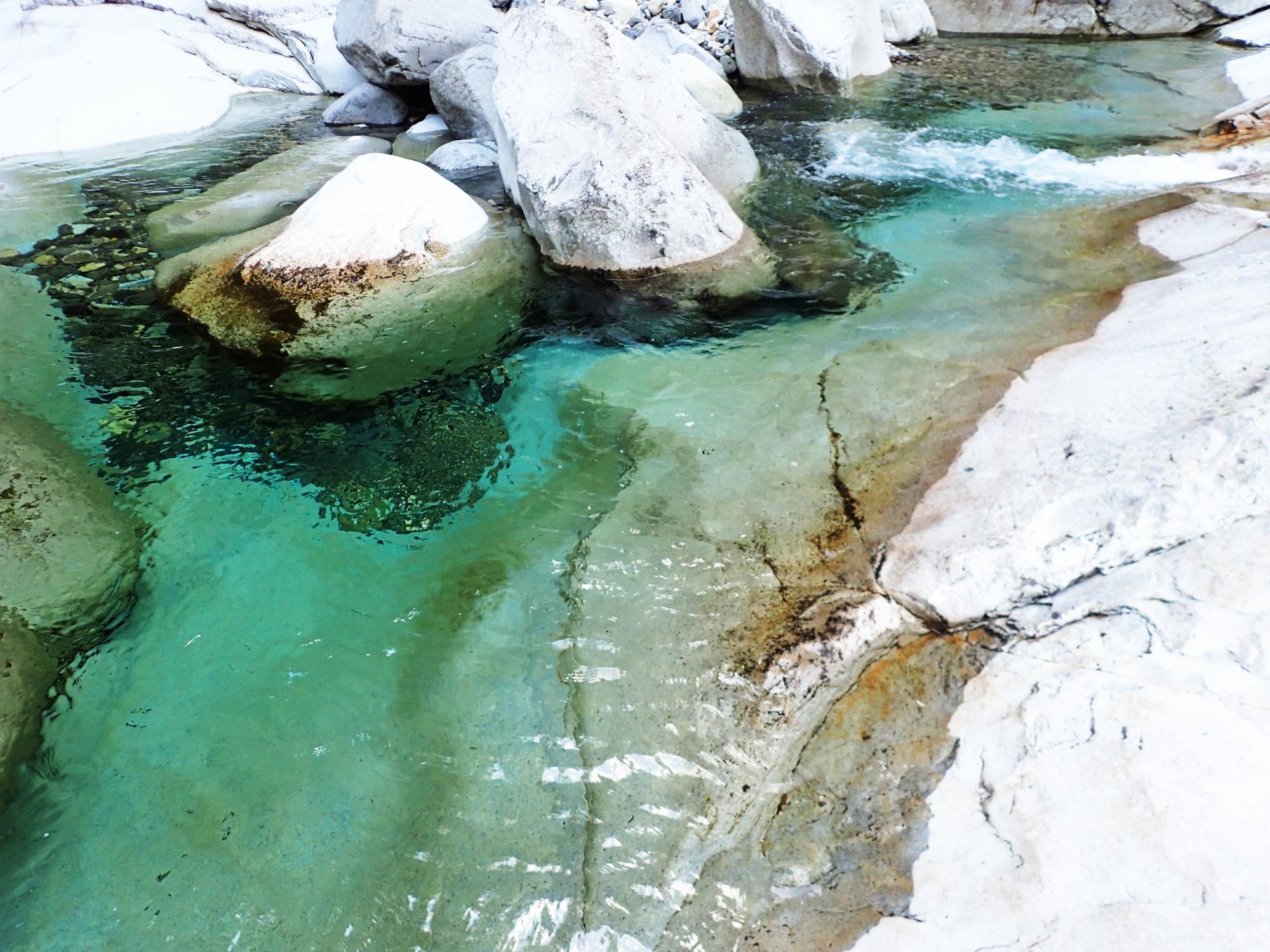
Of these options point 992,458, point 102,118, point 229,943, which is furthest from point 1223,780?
point 102,118

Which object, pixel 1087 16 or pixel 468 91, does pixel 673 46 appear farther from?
pixel 1087 16

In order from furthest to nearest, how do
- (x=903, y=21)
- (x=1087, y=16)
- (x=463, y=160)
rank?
(x=1087, y=16)
(x=903, y=21)
(x=463, y=160)

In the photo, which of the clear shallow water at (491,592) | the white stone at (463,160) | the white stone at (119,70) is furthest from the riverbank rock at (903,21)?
the white stone at (119,70)

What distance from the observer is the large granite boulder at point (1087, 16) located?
41.0 ft

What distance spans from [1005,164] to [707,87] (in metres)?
4.78

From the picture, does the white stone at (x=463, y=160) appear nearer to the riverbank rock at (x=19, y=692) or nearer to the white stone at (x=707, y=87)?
the white stone at (x=707, y=87)

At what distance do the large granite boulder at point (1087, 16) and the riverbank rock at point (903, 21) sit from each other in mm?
1255

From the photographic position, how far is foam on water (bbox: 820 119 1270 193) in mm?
6426

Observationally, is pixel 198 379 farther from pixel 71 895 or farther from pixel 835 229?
pixel 835 229

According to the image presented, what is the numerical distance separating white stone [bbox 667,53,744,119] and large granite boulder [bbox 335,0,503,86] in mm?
2926

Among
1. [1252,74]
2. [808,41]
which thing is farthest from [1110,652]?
[1252,74]

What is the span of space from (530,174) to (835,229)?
263cm

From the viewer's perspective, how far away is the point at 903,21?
43.0ft

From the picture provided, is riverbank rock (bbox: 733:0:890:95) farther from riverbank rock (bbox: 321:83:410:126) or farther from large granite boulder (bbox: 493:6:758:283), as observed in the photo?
riverbank rock (bbox: 321:83:410:126)
